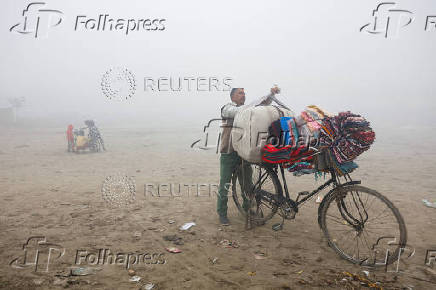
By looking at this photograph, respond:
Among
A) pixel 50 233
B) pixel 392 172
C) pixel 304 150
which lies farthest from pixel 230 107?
pixel 392 172

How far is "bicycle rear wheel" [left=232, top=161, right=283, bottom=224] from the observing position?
413 cm

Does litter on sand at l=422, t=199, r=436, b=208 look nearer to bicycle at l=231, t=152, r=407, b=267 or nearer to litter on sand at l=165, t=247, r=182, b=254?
bicycle at l=231, t=152, r=407, b=267

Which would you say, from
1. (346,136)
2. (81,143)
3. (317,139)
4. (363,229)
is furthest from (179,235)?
(81,143)

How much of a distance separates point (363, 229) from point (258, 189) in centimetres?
153

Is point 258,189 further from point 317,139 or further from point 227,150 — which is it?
point 317,139

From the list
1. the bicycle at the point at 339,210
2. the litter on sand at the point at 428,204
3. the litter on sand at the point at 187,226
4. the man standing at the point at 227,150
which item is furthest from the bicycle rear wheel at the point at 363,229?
the litter on sand at the point at 187,226

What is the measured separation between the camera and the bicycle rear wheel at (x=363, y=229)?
3.10m

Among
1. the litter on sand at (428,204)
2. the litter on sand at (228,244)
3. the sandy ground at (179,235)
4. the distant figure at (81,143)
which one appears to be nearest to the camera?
the sandy ground at (179,235)

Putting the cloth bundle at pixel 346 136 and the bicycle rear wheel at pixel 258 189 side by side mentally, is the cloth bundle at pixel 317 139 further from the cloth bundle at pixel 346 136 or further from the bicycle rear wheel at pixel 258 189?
the bicycle rear wheel at pixel 258 189

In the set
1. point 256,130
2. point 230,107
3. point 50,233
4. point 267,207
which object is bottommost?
point 50,233

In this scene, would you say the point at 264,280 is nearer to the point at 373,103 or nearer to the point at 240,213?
the point at 240,213

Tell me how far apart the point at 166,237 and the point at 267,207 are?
1.62m

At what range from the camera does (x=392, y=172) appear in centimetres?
836

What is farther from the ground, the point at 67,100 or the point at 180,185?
the point at 67,100
